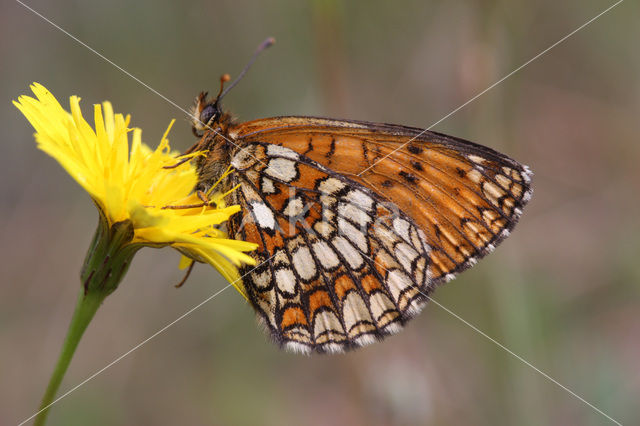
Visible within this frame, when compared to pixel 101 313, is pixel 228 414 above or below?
below

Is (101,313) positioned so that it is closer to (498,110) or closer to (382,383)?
(382,383)

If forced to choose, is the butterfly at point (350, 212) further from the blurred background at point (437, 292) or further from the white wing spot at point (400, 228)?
the blurred background at point (437, 292)

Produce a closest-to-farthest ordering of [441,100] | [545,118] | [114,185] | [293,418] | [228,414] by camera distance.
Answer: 1. [114,185]
2. [228,414]
3. [293,418]
4. [441,100]
5. [545,118]

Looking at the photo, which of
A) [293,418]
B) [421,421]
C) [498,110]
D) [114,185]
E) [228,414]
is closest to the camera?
[114,185]

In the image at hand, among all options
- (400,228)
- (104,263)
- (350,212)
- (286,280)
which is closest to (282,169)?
(350,212)

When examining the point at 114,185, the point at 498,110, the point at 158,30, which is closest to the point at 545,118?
the point at 498,110

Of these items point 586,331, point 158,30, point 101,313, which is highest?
point 158,30

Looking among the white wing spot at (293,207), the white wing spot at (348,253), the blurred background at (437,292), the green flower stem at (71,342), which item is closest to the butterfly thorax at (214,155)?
the white wing spot at (293,207)
